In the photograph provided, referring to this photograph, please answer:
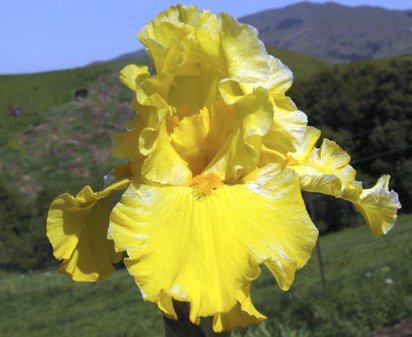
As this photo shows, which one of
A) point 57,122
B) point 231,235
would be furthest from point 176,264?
point 57,122

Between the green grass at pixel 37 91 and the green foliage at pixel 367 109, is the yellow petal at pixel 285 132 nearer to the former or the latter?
the green foliage at pixel 367 109

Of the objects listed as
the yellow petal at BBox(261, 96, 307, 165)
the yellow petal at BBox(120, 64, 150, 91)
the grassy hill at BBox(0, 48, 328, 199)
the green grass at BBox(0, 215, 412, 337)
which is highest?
the yellow petal at BBox(120, 64, 150, 91)

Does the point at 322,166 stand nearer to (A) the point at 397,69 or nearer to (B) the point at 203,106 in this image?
(B) the point at 203,106

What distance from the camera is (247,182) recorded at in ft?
3.96

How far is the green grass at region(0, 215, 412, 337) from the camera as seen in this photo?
238 inches

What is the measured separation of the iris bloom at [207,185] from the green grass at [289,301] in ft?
8.88

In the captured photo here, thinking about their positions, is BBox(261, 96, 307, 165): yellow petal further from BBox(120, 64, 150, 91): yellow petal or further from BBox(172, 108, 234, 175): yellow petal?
BBox(120, 64, 150, 91): yellow petal

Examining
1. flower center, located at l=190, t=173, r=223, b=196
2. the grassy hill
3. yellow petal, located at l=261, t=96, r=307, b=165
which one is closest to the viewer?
flower center, located at l=190, t=173, r=223, b=196

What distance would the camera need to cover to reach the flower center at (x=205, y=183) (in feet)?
3.90

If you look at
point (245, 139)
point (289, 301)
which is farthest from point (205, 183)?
point (289, 301)

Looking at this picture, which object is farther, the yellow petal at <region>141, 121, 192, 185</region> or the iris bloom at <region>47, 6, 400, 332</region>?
the yellow petal at <region>141, 121, 192, 185</region>

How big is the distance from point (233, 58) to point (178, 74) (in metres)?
0.12

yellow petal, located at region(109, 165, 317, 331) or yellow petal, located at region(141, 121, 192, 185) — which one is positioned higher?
yellow petal, located at region(141, 121, 192, 185)

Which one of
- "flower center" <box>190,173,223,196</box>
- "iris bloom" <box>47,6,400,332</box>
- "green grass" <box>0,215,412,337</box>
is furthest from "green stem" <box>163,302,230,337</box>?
"green grass" <box>0,215,412,337</box>
